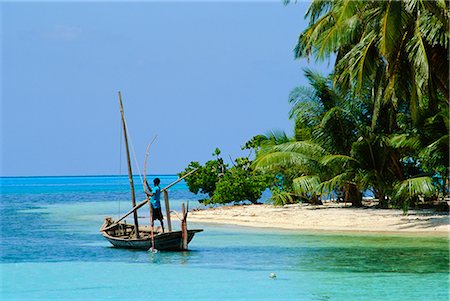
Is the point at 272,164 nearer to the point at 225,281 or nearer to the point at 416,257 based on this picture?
the point at 416,257

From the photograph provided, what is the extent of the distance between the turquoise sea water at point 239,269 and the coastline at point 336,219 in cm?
119

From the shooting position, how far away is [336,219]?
23969 mm

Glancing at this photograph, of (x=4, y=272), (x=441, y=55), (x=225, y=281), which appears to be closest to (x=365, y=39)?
(x=441, y=55)

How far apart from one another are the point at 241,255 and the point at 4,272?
210 inches

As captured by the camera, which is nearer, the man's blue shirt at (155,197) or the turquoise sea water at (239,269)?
the turquoise sea water at (239,269)

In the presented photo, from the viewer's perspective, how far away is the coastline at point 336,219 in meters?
21.8

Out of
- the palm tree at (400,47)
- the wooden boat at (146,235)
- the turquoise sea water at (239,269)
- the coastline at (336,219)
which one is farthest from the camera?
the coastline at (336,219)

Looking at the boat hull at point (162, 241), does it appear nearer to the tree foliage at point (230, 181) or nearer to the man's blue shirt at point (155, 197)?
the man's blue shirt at point (155, 197)

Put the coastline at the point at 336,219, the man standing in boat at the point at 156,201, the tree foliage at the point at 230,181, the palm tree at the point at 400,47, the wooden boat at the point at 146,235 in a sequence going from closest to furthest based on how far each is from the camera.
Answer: the palm tree at the point at 400,47 → the wooden boat at the point at 146,235 → the man standing in boat at the point at 156,201 → the coastline at the point at 336,219 → the tree foliage at the point at 230,181

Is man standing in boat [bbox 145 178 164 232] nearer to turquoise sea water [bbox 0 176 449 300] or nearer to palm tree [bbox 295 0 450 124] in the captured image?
turquoise sea water [bbox 0 176 449 300]

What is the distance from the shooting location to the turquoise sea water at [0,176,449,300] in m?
12.9

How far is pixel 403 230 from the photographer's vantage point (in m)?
21.6

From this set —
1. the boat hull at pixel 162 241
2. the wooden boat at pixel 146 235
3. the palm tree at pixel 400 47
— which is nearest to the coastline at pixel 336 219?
the palm tree at pixel 400 47

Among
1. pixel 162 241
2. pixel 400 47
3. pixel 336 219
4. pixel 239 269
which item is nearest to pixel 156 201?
pixel 162 241
